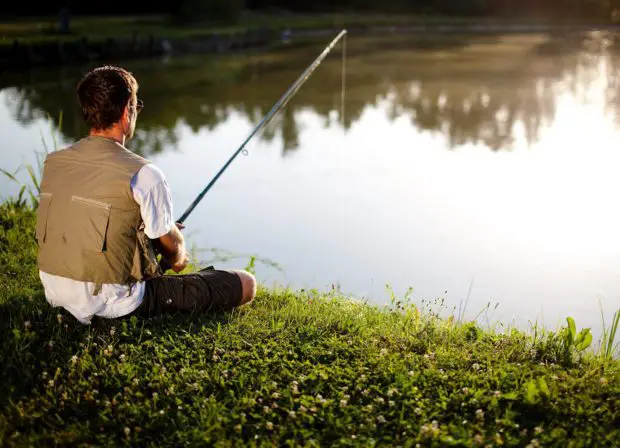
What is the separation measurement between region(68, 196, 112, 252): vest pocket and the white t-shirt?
14 centimetres

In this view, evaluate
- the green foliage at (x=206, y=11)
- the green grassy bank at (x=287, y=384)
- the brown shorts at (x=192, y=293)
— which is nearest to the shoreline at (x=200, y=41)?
the green foliage at (x=206, y=11)

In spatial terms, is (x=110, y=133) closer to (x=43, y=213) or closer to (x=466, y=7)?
(x=43, y=213)

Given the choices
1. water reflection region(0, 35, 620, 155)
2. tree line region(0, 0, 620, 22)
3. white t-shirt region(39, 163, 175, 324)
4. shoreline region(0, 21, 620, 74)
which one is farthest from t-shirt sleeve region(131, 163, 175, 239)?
tree line region(0, 0, 620, 22)

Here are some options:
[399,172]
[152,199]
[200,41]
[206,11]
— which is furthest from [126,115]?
[206,11]

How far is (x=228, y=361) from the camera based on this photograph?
292 cm

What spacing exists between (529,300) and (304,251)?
164 centimetres

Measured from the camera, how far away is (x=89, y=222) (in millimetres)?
2771

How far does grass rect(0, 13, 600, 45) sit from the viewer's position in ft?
53.1

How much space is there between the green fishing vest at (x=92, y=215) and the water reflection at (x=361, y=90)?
554 centimetres

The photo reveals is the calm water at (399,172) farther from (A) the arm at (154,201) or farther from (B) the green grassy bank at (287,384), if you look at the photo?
(A) the arm at (154,201)

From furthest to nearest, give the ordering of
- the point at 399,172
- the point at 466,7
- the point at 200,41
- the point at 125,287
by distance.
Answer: the point at 466,7 < the point at 200,41 < the point at 399,172 < the point at 125,287

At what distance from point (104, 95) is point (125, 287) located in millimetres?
741

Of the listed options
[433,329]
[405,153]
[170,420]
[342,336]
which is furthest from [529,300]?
[405,153]

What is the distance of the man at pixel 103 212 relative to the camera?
8.99ft
